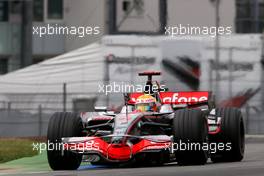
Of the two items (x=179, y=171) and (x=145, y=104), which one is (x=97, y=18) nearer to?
(x=145, y=104)

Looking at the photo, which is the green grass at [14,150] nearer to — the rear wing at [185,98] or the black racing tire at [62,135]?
the rear wing at [185,98]

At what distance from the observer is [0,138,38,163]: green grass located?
21364mm

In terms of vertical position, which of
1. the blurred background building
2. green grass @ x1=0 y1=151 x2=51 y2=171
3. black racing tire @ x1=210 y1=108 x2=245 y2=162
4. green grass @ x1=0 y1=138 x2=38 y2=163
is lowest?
green grass @ x1=0 y1=151 x2=51 y2=171

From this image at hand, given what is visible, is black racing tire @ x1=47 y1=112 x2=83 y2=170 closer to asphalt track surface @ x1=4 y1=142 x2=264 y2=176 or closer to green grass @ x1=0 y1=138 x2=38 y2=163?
asphalt track surface @ x1=4 y1=142 x2=264 y2=176

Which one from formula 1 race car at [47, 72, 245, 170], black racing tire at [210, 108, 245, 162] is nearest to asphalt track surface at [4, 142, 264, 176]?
formula 1 race car at [47, 72, 245, 170]

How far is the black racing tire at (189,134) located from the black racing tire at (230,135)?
2040 mm

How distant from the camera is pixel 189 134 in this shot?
656 inches

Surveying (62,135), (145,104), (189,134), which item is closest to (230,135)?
(145,104)

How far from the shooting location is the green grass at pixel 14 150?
21.4 metres

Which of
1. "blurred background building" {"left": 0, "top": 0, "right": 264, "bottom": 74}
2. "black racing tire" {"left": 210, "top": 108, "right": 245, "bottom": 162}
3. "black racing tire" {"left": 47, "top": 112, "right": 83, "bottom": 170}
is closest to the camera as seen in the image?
"black racing tire" {"left": 47, "top": 112, "right": 83, "bottom": 170}

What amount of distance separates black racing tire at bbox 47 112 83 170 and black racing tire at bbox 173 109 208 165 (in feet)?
5.69

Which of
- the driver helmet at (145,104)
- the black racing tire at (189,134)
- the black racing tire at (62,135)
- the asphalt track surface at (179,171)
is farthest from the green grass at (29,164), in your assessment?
the black racing tire at (189,134)

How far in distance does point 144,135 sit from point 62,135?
4.52ft

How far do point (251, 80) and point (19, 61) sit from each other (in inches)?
427
